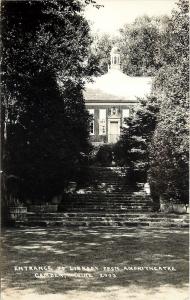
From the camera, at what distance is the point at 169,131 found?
21375 mm

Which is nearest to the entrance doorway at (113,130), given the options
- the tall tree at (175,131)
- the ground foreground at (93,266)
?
the tall tree at (175,131)

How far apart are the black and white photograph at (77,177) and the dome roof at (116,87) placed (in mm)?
10294

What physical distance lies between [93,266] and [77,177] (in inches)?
788

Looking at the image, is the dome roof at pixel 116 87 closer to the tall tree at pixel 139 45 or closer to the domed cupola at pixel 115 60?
the domed cupola at pixel 115 60

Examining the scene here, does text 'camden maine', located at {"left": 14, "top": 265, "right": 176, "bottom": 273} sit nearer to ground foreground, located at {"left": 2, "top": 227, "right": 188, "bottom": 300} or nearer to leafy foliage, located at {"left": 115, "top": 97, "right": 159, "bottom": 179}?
ground foreground, located at {"left": 2, "top": 227, "right": 188, "bottom": 300}

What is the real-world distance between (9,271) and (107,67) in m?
47.6

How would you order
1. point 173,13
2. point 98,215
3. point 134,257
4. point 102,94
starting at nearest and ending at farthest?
point 134,257 < point 98,215 < point 173,13 < point 102,94

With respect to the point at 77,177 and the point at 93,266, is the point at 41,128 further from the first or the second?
the point at 93,266

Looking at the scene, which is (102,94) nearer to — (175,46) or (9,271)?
(175,46)

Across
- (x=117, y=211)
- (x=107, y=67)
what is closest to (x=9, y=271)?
(x=117, y=211)

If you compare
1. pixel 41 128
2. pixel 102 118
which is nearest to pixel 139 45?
pixel 102 118

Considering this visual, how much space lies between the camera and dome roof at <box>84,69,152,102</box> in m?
48.2

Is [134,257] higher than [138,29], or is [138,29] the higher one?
[138,29]

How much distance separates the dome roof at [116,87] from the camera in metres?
48.2
